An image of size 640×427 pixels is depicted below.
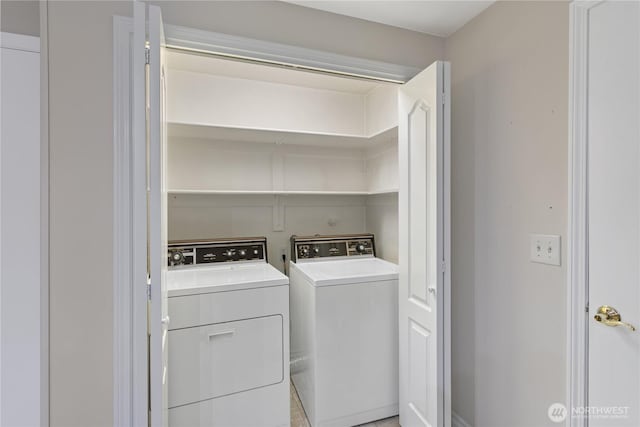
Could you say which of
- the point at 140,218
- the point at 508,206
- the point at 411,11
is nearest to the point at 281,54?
the point at 411,11

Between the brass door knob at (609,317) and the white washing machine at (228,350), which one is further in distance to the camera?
the white washing machine at (228,350)

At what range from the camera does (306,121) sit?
2559mm

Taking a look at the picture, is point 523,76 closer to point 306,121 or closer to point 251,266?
point 306,121

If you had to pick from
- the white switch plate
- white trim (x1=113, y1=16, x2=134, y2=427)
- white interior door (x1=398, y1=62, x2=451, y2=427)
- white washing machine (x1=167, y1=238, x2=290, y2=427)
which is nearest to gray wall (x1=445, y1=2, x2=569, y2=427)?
the white switch plate

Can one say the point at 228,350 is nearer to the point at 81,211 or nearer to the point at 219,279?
the point at 219,279

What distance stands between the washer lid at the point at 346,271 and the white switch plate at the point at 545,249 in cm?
79

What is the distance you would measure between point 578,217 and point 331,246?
1596 millimetres

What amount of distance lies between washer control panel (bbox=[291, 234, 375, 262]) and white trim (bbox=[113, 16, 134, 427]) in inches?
49.5

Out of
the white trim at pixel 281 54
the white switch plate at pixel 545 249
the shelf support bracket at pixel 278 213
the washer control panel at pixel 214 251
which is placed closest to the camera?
the white switch plate at pixel 545 249

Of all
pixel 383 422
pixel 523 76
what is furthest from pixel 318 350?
pixel 523 76

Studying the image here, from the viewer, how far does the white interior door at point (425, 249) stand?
1.50 meters

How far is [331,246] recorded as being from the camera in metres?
2.47

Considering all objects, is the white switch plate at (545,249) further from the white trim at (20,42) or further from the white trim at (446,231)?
the white trim at (20,42)

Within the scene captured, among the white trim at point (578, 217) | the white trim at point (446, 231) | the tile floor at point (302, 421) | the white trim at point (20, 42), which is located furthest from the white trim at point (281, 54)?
the tile floor at point (302, 421)
